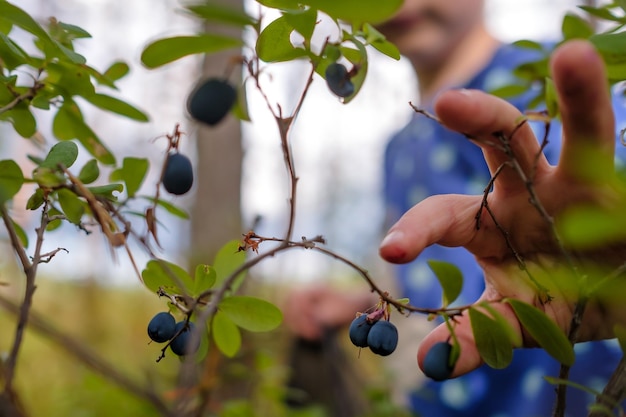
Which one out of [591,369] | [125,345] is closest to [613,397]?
[591,369]

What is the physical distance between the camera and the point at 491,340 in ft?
1.61

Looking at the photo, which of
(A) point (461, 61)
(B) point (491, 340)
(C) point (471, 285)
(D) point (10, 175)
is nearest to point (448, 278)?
(B) point (491, 340)

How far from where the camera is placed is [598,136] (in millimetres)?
417

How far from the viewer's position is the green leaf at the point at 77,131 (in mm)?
645

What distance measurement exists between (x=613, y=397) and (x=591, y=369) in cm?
93

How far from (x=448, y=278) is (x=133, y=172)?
0.36 meters

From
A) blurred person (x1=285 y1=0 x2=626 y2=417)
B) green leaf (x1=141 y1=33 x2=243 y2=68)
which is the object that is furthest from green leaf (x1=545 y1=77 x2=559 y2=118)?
blurred person (x1=285 y1=0 x2=626 y2=417)

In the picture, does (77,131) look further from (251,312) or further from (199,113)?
(251,312)

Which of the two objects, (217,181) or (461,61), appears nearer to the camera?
(461,61)

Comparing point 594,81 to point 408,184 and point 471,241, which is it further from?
point 408,184

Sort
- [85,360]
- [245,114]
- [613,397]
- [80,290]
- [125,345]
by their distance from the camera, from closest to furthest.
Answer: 1. [85,360]
2. [613,397]
3. [245,114]
4. [125,345]
5. [80,290]

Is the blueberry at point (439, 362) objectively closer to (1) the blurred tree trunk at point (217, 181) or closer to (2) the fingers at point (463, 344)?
(2) the fingers at point (463, 344)

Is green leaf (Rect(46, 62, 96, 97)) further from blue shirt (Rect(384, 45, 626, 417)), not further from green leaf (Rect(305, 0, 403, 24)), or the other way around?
blue shirt (Rect(384, 45, 626, 417))

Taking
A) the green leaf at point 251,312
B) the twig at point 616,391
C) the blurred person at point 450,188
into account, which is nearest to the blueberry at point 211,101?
the green leaf at point 251,312
